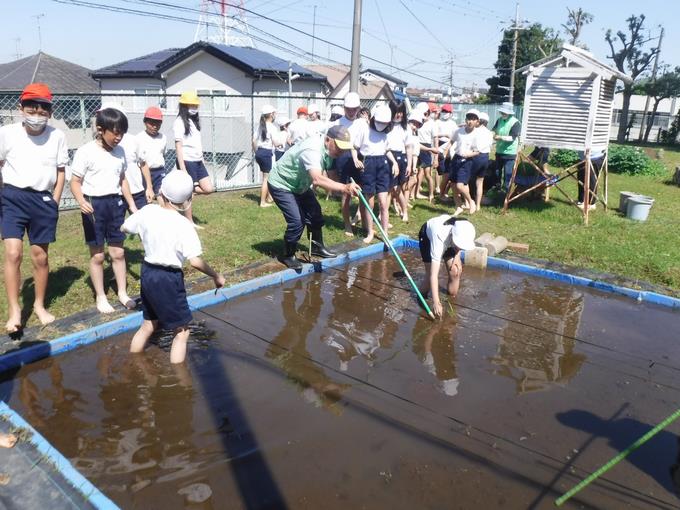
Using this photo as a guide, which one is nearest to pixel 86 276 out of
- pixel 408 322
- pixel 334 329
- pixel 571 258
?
pixel 334 329

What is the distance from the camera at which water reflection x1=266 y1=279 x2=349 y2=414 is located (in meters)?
3.96

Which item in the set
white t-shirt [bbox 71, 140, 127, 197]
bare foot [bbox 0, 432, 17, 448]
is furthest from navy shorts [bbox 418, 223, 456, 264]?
bare foot [bbox 0, 432, 17, 448]

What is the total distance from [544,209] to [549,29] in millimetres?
40314

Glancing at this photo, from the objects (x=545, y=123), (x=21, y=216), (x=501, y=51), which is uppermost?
(x=501, y=51)

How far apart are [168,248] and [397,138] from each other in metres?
5.29

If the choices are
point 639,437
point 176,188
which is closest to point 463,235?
point 639,437

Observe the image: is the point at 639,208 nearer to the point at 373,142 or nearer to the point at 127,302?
the point at 373,142

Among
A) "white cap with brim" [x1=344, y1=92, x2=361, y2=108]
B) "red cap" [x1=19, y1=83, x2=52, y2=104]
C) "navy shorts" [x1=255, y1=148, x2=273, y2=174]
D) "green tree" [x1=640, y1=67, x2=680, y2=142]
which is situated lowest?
"navy shorts" [x1=255, y1=148, x2=273, y2=174]

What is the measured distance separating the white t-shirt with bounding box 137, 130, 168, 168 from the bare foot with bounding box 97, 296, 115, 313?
237 cm

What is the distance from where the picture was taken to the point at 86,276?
19.4ft

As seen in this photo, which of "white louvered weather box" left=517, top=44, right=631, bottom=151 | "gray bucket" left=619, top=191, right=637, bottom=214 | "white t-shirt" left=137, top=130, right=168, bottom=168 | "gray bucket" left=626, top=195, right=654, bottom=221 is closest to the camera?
"white t-shirt" left=137, top=130, right=168, bottom=168

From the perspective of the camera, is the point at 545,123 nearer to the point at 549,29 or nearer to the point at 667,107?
the point at 549,29

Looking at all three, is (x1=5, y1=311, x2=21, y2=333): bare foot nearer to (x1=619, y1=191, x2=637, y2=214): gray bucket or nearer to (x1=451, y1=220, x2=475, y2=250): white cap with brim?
(x1=451, y1=220, x2=475, y2=250): white cap with brim

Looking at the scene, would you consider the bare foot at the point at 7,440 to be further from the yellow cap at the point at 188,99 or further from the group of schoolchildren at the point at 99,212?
the yellow cap at the point at 188,99
